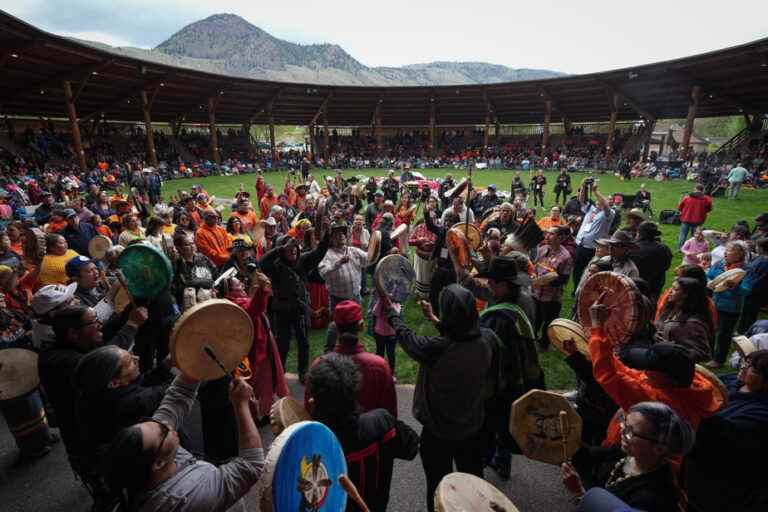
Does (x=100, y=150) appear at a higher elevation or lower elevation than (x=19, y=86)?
lower

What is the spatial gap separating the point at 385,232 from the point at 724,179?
2005 cm

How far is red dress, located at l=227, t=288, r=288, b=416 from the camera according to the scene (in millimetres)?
3717

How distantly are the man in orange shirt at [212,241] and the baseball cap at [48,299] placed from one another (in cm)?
307

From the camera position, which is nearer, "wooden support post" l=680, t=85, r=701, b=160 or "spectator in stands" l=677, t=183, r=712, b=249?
"spectator in stands" l=677, t=183, r=712, b=249

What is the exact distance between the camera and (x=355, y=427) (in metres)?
1.95

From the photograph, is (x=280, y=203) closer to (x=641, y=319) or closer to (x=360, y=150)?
(x=641, y=319)

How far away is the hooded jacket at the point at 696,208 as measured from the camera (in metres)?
9.12

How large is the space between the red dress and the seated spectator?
3.47 metres

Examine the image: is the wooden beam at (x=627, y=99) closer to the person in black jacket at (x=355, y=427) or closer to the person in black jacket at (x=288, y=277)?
the person in black jacket at (x=288, y=277)

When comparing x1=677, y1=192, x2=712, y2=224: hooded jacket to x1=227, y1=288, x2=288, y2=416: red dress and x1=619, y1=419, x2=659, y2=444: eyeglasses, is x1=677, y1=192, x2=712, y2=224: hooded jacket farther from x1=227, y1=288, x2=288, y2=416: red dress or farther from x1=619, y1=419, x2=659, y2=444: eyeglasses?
x1=227, y1=288, x2=288, y2=416: red dress

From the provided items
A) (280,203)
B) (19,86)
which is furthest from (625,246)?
(19,86)

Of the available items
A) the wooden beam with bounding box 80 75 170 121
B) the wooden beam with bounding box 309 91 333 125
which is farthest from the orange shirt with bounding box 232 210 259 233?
the wooden beam with bounding box 309 91 333 125

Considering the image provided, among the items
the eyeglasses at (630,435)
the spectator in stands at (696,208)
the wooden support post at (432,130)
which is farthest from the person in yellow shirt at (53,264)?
the wooden support post at (432,130)

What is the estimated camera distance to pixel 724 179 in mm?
18000
